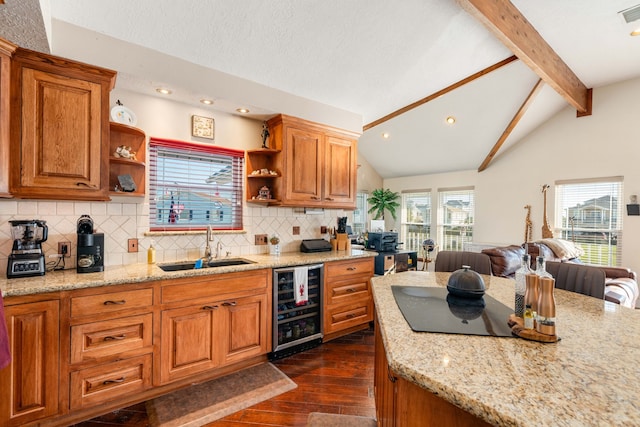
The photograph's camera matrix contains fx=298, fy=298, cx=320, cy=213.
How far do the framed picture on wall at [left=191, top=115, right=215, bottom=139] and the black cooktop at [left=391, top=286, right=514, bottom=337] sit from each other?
7.69 feet

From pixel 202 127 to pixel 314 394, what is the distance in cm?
258

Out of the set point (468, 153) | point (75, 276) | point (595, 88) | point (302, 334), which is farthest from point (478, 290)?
point (595, 88)

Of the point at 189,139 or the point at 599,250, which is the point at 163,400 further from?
the point at 599,250

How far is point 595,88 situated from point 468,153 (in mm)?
1933

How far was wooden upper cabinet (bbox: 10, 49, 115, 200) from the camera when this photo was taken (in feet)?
6.13

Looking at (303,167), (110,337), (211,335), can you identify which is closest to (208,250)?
(211,335)

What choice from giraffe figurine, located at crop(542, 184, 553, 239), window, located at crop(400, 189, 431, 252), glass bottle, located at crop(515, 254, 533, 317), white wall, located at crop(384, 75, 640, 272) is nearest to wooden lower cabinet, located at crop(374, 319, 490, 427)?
glass bottle, located at crop(515, 254, 533, 317)

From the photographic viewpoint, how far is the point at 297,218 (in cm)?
359

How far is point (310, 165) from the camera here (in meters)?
3.33

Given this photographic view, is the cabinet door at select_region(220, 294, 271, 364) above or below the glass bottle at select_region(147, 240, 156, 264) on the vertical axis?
below

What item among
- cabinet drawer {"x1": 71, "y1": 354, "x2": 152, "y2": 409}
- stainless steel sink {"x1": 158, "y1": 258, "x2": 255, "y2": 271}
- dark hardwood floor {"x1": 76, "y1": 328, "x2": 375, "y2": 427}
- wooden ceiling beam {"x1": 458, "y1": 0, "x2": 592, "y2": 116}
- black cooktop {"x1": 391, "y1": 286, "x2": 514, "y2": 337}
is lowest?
dark hardwood floor {"x1": 76, "y1": 328, "x2": 375, "y2": 427}

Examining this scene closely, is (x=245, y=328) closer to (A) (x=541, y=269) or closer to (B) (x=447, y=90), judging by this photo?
(A) (x=541, y=269)

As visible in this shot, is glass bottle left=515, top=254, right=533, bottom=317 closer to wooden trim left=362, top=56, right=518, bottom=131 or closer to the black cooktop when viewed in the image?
the black cooktop

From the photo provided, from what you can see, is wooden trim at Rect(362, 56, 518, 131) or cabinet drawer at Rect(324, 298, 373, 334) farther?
wooden trim at Rect(362, 56, 518, 131)
